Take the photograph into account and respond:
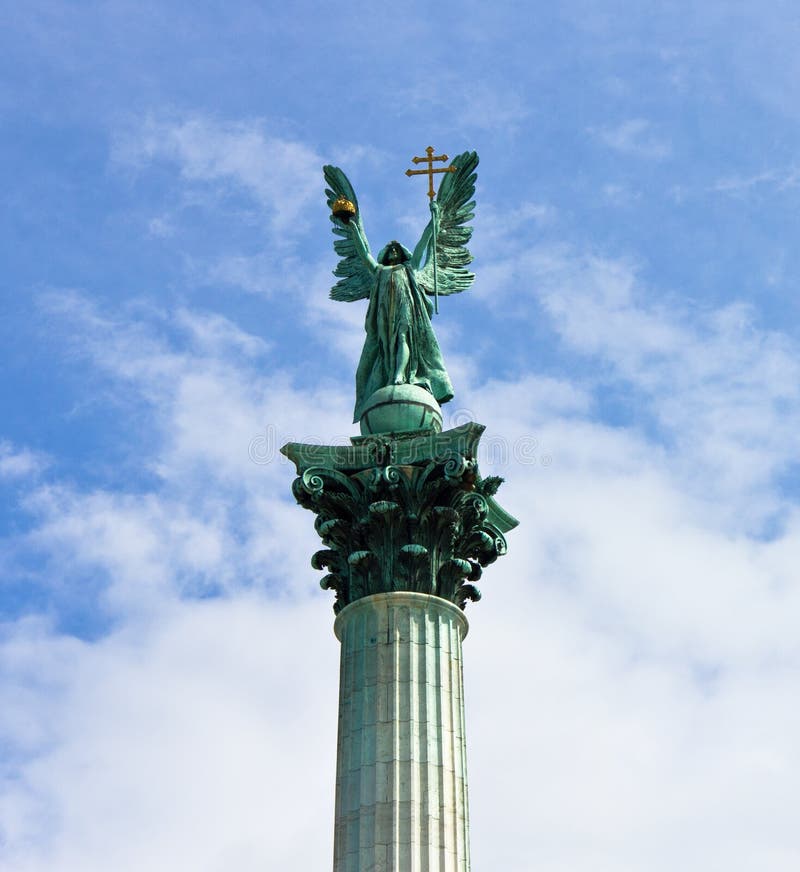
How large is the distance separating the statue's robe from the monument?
30 millimetres


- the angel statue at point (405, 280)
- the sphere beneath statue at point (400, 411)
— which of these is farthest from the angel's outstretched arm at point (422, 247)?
the sphere beneath statue at point (400, 411)

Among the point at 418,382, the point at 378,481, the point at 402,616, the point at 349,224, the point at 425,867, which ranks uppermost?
the point at 349,224

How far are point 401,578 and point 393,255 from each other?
8937 mm

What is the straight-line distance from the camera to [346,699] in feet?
90.7

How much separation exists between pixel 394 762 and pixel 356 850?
1606 millimetres

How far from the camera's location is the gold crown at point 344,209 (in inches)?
1388

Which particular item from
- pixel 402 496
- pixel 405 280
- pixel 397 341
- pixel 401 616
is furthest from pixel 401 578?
pixel 405 280

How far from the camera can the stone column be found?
2555 cm

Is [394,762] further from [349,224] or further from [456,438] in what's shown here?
[349,224]

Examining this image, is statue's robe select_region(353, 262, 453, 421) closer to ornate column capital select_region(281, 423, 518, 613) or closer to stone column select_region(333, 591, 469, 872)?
ornate column capital select_region(281, 423, 518, 613)

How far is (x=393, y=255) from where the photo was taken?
34375mm

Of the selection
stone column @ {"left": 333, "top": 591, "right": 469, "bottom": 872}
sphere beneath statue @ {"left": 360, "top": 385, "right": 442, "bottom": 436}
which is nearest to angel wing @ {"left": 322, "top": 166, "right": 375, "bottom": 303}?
sphere beneath statue @ {"left": 360, "top": 385, "right": 442, "bottom": 436}

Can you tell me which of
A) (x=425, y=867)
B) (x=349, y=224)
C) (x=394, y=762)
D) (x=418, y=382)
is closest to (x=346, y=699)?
(x=394, y=762)

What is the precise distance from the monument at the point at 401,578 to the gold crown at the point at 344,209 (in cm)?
301
